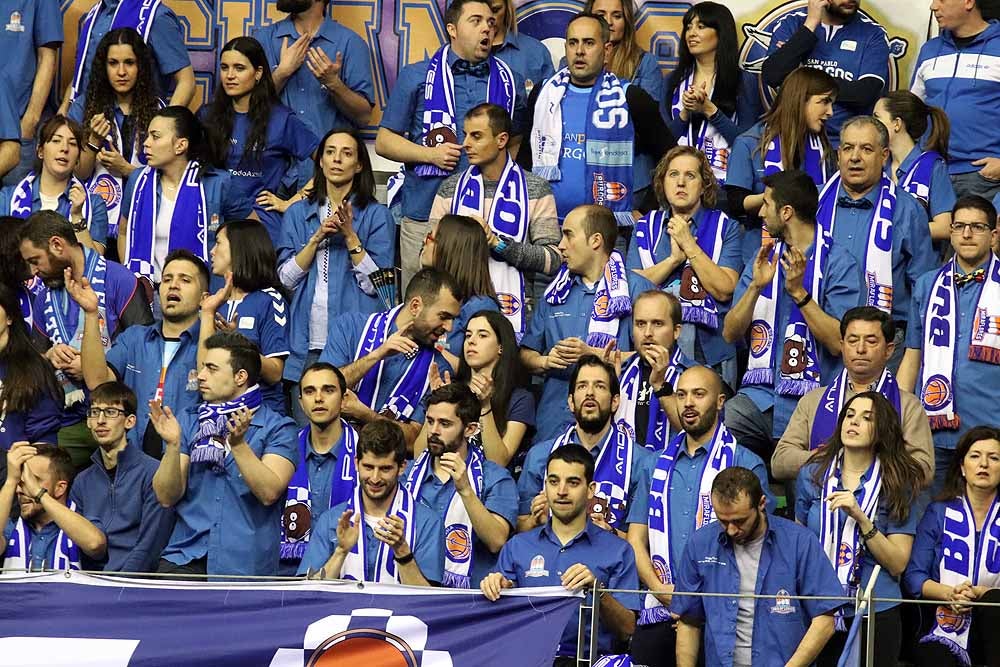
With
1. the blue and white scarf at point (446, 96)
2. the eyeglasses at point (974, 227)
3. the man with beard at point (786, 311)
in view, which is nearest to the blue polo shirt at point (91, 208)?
the blue and white scarf at point (446, 96)

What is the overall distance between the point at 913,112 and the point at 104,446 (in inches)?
196

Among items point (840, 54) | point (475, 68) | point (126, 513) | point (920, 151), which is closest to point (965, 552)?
point (920, 151)

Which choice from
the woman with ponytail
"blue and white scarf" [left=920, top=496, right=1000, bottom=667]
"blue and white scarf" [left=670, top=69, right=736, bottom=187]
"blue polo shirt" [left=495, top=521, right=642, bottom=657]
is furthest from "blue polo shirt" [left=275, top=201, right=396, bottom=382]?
"blue and white scarf" [left=920, top=496, right=1000, bottom=667]

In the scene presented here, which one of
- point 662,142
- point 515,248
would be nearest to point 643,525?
point 515,248

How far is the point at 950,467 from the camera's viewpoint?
9383 mm

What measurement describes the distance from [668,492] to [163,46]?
5135 mm

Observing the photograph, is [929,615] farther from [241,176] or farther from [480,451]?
[241,176]

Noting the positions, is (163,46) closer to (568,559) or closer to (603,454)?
(603,454)

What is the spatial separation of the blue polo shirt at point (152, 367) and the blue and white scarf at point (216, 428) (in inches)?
20.9

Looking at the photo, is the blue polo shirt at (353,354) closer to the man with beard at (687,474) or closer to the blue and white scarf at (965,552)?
the man with beard at (687,474)

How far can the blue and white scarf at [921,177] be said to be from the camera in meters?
11.4

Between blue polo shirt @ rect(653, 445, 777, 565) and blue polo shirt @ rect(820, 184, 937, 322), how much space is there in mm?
1856

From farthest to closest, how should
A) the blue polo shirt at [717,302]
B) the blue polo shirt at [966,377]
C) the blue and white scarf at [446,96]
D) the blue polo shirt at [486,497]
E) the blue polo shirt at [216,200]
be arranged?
Result: 1. the blue and white scarf at [446,96]
2. the blue polo shirt at [216,200]
3. the blue polo shirt at [717,302]
4. the blue polo shirt at [966,377]
5. the blue polo shirt at [486,497]

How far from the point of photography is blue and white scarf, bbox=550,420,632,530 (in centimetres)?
966
